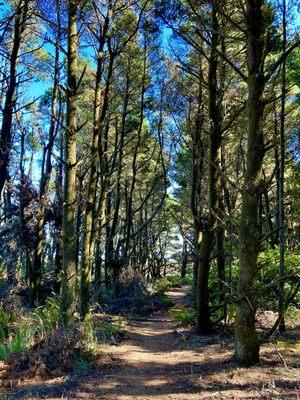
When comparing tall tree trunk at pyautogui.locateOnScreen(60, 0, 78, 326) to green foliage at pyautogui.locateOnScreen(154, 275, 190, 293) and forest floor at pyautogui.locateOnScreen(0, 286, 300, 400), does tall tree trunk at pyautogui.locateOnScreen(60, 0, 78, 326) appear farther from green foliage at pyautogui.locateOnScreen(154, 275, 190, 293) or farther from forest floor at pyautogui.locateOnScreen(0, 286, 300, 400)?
green foliage at pyautogui.locateOnScreen(154, 275, 190, 293)

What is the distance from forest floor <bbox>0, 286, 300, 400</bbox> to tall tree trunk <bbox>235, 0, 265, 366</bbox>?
13.0 inches

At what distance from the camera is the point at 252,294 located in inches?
174

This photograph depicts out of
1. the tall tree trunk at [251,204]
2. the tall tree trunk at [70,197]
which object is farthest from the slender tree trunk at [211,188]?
the tall tree trunk at [70,197]

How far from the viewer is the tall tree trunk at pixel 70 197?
672cm

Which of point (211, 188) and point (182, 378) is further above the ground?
point (211, 188)

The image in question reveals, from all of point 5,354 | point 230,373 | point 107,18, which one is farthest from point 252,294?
point 107,18

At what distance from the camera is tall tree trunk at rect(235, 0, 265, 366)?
14.6 feet

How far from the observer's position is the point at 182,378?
4.58 meters

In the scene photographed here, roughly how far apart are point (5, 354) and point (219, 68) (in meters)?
6.68

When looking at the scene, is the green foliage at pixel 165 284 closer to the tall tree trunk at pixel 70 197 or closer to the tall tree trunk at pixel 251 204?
the tall tree trunk at pixel 70 197

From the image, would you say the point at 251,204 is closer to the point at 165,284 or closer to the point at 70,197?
the point at 70,197

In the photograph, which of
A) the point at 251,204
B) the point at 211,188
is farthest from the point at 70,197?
the point at 251,204

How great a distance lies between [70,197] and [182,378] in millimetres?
3796

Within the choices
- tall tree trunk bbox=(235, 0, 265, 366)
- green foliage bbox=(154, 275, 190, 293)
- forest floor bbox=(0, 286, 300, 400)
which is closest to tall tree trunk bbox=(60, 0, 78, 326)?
forest floor bbox=(0, 286, 300, 400)
